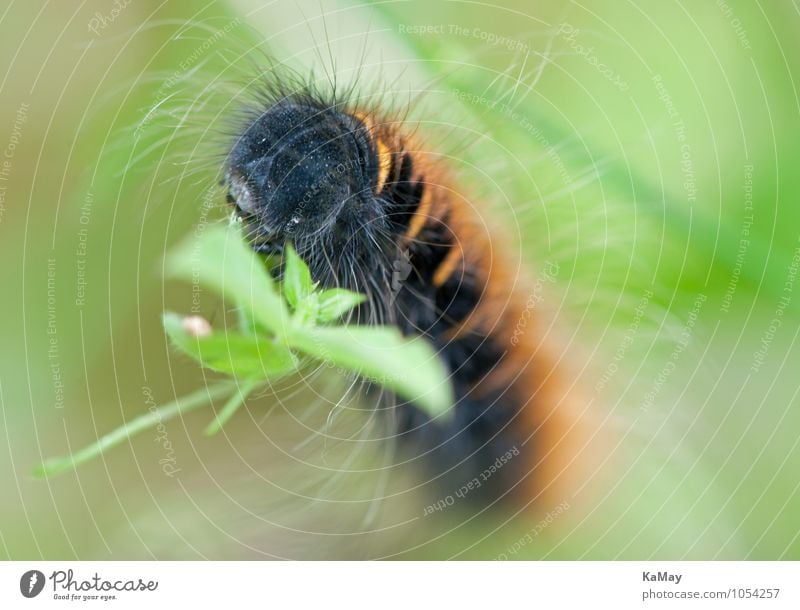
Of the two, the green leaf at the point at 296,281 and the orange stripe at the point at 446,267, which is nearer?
the green leaf at the point at 296,281

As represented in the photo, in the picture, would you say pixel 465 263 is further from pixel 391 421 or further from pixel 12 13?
pixel 12 13
